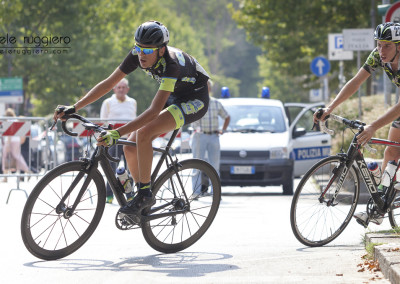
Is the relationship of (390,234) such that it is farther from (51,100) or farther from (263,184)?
(51,100)

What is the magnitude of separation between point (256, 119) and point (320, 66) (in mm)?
10474

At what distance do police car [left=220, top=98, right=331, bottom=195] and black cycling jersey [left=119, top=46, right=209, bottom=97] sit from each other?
26.8 ft

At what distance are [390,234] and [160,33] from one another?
2310mm

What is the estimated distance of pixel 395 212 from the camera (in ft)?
26.2

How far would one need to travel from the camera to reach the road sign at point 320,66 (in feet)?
87.8

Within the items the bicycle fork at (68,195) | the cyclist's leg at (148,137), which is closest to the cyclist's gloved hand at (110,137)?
the cyclist's leg at (148,137)

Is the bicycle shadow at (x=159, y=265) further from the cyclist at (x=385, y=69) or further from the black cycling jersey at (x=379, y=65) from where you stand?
the black cycling jersey at (x=379, y=65)

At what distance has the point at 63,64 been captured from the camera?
43.1 m

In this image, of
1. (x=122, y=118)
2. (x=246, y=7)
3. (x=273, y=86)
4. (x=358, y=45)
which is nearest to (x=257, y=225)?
(x=122, y=118)

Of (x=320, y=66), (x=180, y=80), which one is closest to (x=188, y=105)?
(x=180, y=80)

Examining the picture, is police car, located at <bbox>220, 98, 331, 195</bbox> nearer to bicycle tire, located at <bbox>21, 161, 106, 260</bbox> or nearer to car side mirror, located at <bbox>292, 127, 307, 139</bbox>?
car side mirror, located at <bbox>292, 127, 307, 139</bbox>

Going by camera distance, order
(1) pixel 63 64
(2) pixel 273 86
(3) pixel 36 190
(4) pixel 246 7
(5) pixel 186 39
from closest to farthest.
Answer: (3) pixel 36 190, (4) pixel 246 7, (1) pixel 63 64, (2) pixel 273 86, (5) pixel 186 39

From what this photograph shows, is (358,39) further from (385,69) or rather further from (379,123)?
(379,123)

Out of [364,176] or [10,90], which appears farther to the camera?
[10,90]
